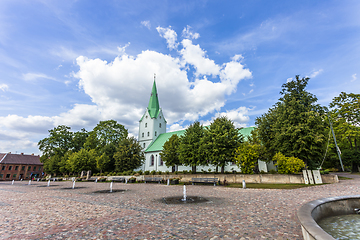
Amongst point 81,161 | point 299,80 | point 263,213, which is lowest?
point 263,213

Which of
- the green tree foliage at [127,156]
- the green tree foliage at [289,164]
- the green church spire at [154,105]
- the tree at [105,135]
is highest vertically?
the green church spire at [154,105]

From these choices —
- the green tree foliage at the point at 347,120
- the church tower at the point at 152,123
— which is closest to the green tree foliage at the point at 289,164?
the green tree foliage at the point at 347,120

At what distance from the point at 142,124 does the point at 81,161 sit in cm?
2096

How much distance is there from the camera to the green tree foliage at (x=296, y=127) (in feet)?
76.4

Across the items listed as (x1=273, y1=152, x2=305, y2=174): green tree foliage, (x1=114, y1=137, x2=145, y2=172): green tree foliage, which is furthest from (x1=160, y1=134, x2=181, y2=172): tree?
(x1=273, y1=152, x2=305, y2=174): green tree foliage

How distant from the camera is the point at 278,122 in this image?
26234 mm

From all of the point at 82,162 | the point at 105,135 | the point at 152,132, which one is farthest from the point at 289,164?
the point at 105,135

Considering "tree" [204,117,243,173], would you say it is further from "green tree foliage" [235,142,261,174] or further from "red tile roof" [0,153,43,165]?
"red tile roof" [0,153,43,165]

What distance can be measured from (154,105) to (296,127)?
1672 inches

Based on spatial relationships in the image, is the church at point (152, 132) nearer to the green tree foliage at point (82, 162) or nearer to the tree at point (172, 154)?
the tree at point (172, 154)

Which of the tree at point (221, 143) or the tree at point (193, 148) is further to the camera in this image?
the tree at point (193, 148)

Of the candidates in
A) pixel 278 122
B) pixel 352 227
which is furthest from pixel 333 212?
pixel 278 122

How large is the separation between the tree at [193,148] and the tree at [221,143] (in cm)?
166

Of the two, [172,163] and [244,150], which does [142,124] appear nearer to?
[172,163]
